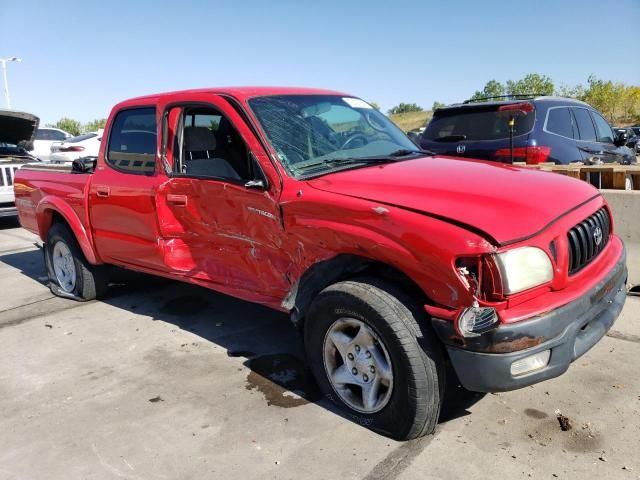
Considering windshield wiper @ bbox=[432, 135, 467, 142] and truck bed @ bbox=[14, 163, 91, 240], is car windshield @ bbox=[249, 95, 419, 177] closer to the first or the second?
truck bed @ bbox=[14, 163, 91, 240]

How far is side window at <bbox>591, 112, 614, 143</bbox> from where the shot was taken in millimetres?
8023

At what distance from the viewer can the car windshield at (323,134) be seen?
143 inches

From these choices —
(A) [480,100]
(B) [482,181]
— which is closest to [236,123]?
(B) [482,181]

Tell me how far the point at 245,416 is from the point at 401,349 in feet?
3.78

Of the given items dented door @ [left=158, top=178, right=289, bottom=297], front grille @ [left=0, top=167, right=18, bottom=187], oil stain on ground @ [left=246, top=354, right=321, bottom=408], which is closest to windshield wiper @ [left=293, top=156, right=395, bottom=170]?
dented door @ [left=158, top=178, right=289, bottom=297]

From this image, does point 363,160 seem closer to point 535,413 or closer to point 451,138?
point 535,413

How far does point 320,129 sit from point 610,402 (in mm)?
2513

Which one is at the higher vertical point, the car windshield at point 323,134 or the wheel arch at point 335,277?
the car windshield at point 323,134

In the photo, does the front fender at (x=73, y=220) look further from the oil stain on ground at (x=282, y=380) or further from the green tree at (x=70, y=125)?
the green tree at (x=70, y=125)

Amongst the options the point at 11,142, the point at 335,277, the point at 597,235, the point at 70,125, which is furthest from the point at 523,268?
the point at 70,125

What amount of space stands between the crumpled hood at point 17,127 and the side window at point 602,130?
877 cm

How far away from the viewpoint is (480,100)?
317 inches

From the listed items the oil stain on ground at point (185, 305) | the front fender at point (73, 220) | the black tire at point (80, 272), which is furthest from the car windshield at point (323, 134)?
the black tire at point (80, 272)

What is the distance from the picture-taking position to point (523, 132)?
22.6ft
